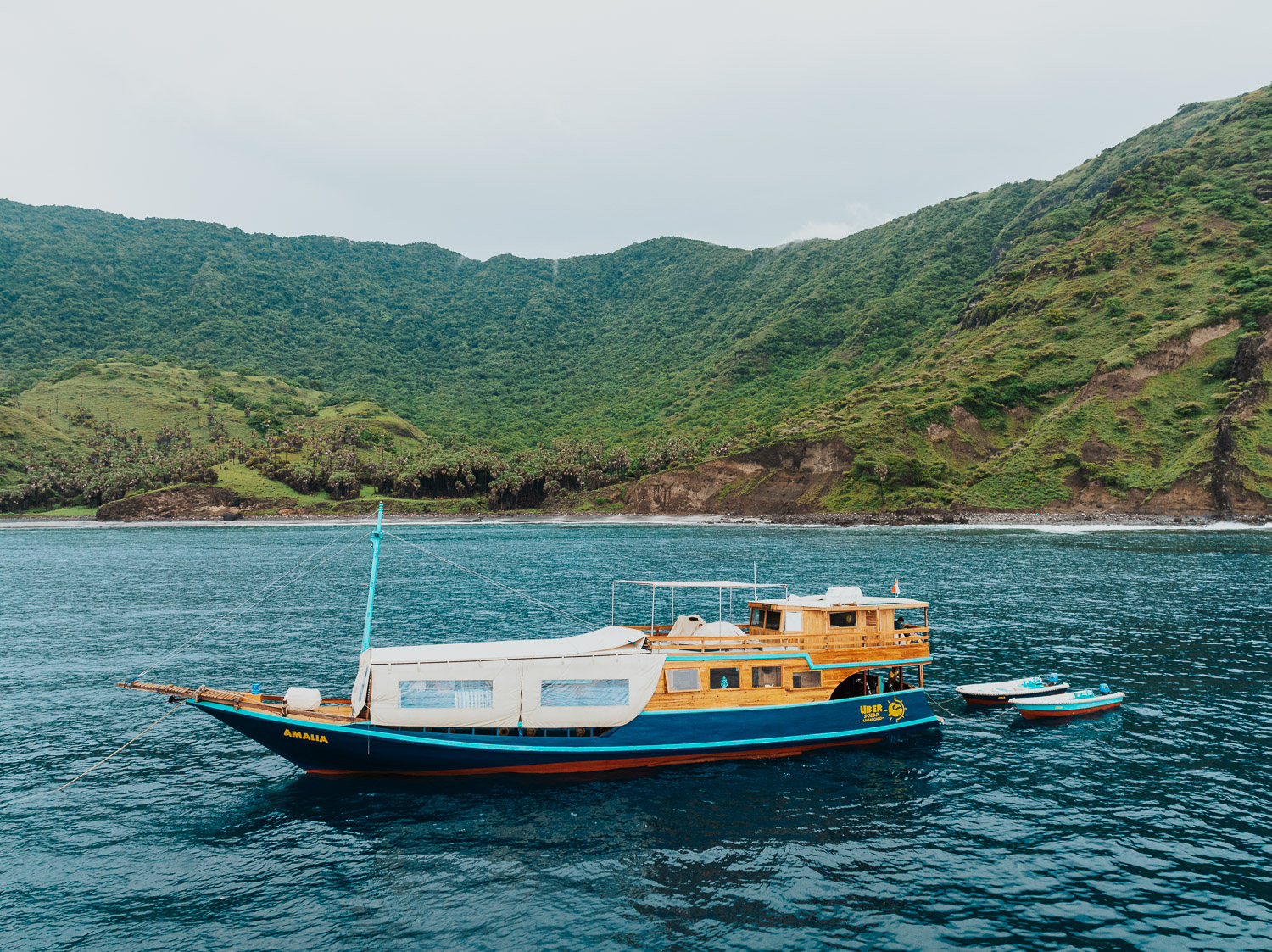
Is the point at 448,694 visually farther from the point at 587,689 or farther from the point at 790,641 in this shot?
the point at 790,641

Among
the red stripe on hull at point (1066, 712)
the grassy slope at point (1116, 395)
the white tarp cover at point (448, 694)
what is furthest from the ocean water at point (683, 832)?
the grassy slope at point (1116, 395)

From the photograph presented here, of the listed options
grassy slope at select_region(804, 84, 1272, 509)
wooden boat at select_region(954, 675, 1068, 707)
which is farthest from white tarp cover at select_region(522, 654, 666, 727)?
grassy slope at select_region(804, 84, 1272, 509)

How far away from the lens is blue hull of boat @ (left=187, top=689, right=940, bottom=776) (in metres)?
25.4

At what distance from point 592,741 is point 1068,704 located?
23.9m

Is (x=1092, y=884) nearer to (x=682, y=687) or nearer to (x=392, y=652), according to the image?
(x=682, y=687)

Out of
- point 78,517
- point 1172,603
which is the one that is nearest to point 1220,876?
point 1172,603

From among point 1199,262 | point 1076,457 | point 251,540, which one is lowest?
point 251,540

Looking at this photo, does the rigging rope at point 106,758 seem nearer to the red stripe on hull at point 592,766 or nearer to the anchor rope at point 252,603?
the anchor rope at point 252,603

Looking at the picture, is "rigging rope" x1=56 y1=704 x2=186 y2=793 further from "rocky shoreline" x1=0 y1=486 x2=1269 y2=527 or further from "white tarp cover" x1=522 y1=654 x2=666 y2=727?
"rocky shoreline" x1=0 y1=486 x2=1269 y2=527

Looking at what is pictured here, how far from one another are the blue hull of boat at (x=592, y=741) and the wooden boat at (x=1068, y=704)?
Answer: 7.75 meters

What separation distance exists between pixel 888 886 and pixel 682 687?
10260mm

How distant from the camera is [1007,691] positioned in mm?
36125

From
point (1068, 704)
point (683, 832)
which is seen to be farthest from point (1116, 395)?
point (683, 832)

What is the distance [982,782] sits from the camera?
27203 millimetres
